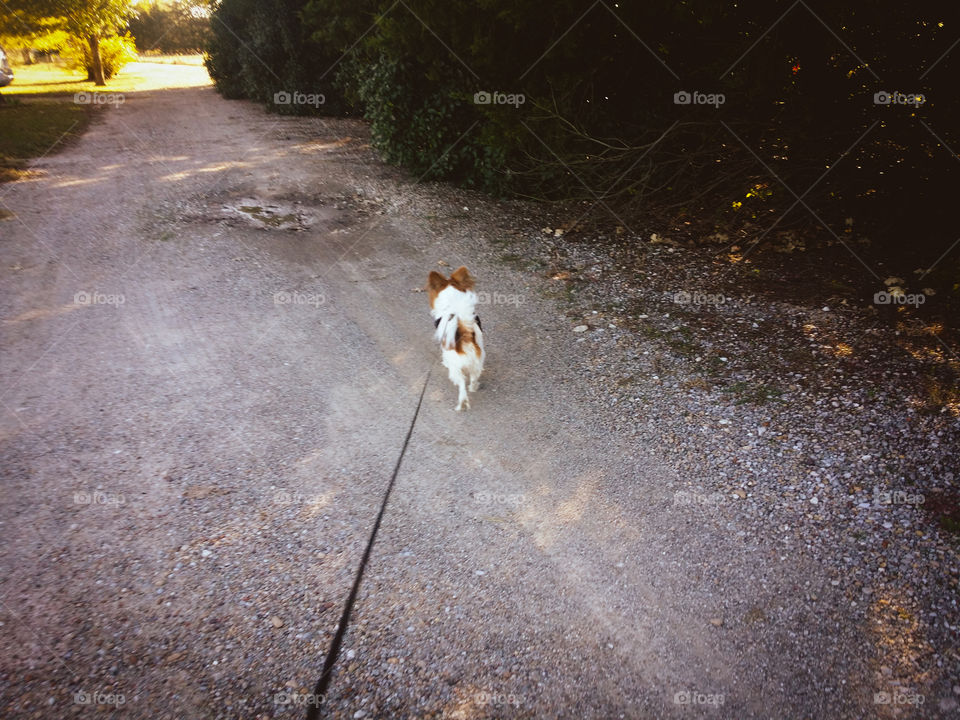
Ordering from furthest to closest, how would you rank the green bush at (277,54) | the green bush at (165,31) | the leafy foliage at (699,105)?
the green bush at (165,31) < the green bush at (277,54) < the leafy foliage at (699,105)

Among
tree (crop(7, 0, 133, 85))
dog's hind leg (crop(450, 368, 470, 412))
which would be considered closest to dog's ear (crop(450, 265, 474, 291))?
dog's hind leg (crop(450, 368, 470, 412))

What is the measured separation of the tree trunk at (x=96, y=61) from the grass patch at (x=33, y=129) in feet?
21.0

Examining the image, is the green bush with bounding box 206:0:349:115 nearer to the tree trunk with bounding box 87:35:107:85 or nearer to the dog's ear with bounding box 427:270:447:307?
the tree trunk with bounding box 87:35:107:85

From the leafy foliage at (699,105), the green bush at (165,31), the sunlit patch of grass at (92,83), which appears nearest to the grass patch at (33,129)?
the sunlit patch of grass at (92,83)

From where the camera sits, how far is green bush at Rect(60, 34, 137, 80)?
23.3m

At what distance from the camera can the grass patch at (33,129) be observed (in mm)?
11555

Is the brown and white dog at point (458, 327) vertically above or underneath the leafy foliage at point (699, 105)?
underneath

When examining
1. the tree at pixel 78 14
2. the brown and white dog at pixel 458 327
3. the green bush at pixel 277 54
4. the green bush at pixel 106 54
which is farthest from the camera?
the green bush at pixel 106 54

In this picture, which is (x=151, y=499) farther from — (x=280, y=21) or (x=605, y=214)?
(x=280, y=21)

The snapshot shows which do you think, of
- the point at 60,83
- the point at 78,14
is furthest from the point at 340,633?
the point at 60,83

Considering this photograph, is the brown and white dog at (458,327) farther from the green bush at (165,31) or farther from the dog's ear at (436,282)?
the green bush at (165,31)

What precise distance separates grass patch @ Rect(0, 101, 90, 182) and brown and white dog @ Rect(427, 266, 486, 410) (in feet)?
35.6

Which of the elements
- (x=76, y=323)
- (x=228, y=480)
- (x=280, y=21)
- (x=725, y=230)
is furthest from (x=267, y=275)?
(x=280, y=21)

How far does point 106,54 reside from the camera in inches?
978
